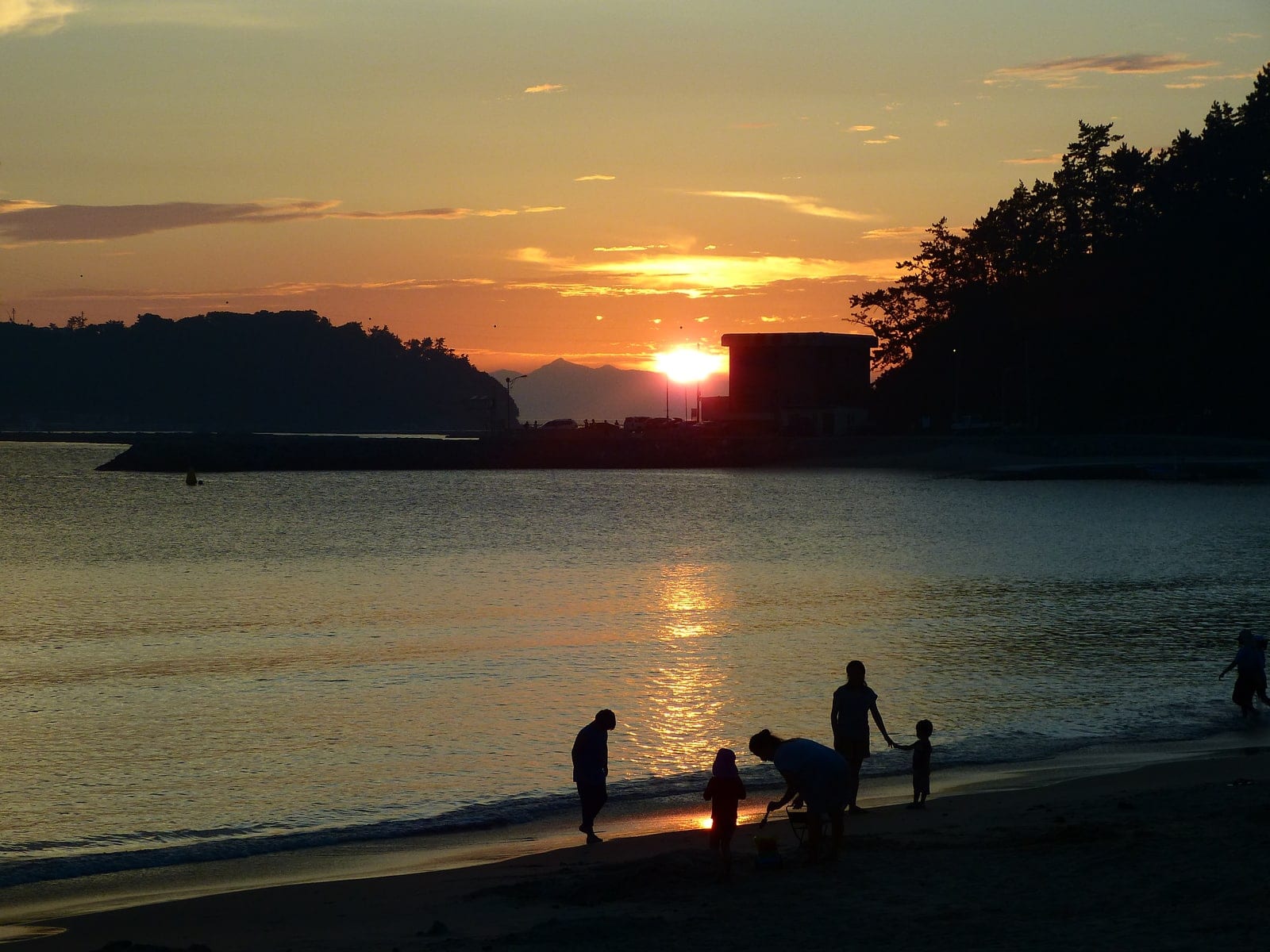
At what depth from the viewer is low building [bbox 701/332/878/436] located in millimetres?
132375

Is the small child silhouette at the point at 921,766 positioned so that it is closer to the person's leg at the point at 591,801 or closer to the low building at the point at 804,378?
the person's leg at the point at 591,801

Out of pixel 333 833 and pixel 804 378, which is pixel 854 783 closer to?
pixel 333 833

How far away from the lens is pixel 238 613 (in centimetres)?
3988

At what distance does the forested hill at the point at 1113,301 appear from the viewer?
342ft

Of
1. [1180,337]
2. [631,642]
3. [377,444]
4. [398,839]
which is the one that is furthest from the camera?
[377,444]

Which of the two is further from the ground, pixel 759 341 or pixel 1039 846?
pixel 759 341

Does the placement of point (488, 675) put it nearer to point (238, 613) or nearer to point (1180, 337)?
point (238, 613)

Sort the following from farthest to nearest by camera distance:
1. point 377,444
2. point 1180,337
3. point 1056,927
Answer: point 377,444, point 1180,337, point 1056,927

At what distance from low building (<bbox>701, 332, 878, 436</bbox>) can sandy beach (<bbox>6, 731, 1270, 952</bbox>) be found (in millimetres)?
118799

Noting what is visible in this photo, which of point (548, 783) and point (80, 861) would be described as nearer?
point (80, 861)

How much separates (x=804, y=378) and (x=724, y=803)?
124 metres

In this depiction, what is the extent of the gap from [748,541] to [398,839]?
49.2 metres

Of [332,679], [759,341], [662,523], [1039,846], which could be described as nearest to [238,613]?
[332,679]

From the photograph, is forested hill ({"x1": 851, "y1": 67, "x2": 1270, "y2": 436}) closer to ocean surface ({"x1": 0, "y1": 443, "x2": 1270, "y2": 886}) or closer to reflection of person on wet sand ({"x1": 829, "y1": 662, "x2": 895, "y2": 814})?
ocean surface ({"x1": 0, "y1": 443, "x2": 1270, "y2": 886})
